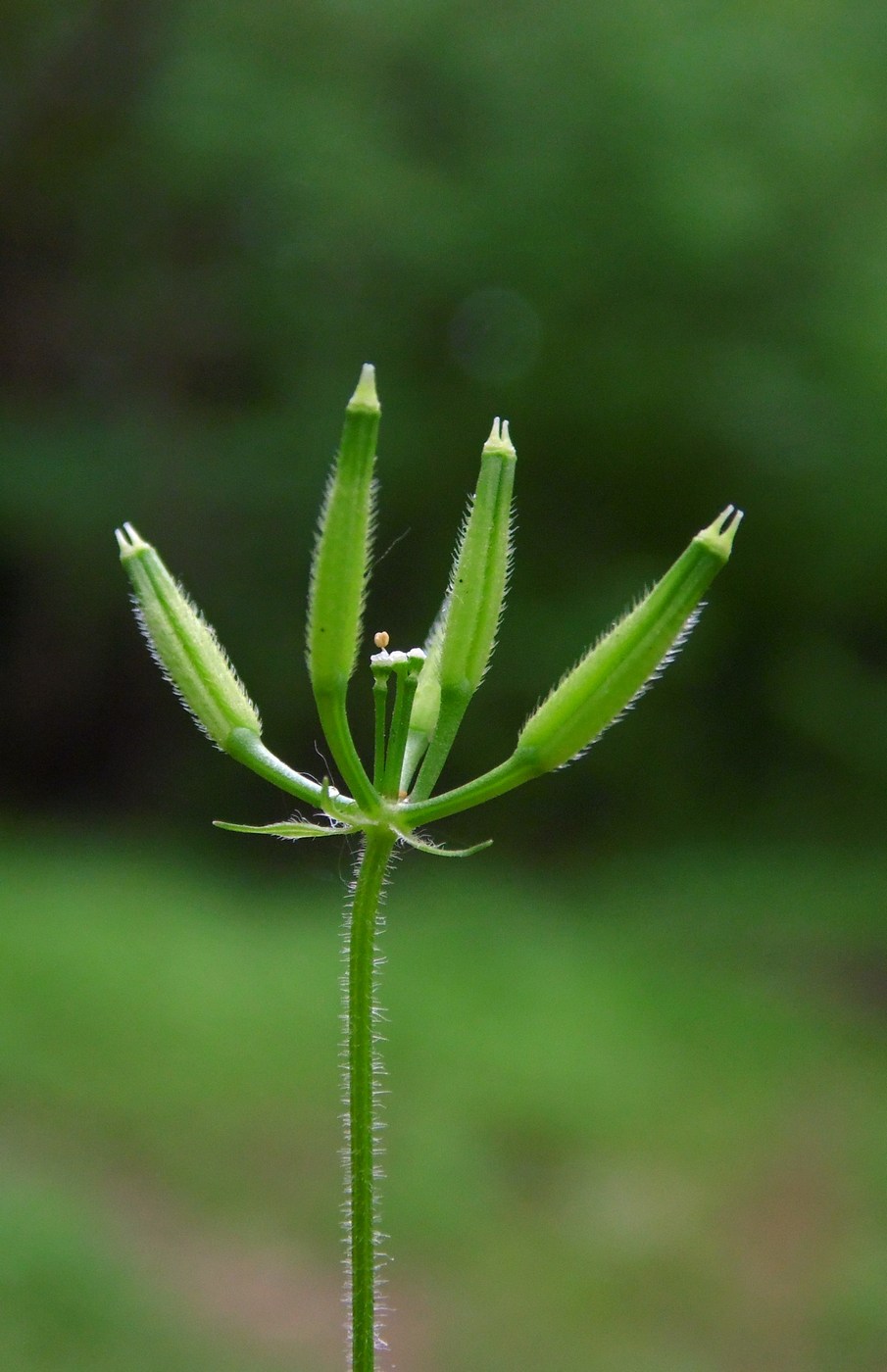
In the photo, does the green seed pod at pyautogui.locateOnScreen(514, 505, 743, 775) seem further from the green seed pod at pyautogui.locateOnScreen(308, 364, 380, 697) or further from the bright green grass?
the bright green grass

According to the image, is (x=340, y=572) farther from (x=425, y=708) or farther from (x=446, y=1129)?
(x=446, y=1129)

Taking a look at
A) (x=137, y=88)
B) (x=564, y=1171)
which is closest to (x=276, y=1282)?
(x=564, y=1171)

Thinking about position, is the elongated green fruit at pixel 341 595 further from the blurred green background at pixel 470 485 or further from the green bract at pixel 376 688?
the blurred green background at pixel 470 485

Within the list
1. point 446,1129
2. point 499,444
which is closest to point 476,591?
point 499,444

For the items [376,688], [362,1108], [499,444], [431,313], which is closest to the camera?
[362,1108]

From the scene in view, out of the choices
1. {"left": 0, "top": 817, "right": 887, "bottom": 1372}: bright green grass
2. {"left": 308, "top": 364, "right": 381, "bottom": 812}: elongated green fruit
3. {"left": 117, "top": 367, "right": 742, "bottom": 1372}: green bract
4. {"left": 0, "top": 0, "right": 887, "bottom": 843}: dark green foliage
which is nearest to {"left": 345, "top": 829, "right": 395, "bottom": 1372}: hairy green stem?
{"left": 117, "top": 367, "right": 742, "bottom": 1372}: green bract

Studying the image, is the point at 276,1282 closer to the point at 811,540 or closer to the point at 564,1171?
the point at 564,1171

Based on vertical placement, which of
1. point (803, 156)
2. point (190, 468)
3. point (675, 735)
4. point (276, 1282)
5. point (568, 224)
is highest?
point (803, 156)
